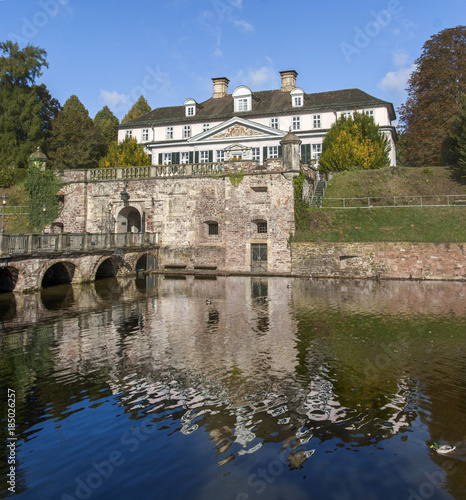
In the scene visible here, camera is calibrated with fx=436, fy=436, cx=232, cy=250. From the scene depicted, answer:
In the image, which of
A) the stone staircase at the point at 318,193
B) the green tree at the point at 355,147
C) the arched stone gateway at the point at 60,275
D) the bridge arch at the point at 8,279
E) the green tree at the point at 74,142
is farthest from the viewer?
the green tree at the point at 74,142

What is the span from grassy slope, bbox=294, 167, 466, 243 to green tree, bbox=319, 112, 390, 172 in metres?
2.27

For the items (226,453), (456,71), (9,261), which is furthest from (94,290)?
(456,71)

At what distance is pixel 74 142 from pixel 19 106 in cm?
711

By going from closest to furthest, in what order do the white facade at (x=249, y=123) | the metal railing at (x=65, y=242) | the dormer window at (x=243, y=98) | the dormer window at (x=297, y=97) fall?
the metal railing at (x=65, y=242), the white facade at (x=249, y=123), the dormer window at (x=297, y=97), the dormer window at (x=243, y=98)

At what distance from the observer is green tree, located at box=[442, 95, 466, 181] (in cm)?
3456

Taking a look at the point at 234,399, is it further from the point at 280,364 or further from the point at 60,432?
the point at 60,432

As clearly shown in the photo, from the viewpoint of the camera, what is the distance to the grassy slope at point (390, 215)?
94.2 feet

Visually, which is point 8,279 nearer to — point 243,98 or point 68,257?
point 68,257

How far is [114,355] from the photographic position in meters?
12.0

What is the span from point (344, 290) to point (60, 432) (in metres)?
18.1

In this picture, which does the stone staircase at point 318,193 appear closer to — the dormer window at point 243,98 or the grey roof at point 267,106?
the grey roof at point 267,106

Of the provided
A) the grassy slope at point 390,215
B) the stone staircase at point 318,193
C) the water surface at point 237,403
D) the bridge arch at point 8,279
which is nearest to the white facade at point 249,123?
the stone staircase at point 318,193

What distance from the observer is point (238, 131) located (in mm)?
44125

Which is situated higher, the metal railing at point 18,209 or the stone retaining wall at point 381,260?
the metal railing at point 18,209
